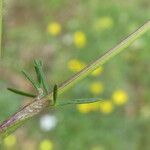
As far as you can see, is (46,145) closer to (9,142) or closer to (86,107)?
(9,142)

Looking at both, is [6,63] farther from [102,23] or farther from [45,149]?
[102,23]

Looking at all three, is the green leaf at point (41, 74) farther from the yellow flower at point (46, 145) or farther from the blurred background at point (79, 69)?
the yellow flower at point (46, 145)

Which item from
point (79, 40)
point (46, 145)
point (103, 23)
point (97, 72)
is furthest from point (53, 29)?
point (46, 145)

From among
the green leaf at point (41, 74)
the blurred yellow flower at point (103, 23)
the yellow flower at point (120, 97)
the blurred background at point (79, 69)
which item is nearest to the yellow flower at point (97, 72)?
the blurred background at point (79, 69)

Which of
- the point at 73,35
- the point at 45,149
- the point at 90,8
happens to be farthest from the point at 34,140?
the point at 90,8

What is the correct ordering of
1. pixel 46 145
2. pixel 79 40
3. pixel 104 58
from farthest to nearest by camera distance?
1. pixel 79 40
2. pixel 46 145
3. pixel 104 58
